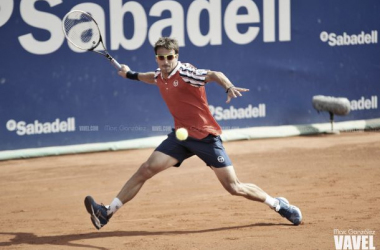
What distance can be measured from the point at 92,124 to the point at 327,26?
423cm

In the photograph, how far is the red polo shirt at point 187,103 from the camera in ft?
22.4

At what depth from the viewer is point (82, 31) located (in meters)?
7.98

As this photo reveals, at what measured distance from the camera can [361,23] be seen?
1265 centimetres

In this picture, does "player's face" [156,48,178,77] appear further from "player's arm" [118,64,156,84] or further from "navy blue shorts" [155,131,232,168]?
"navy blue shorts" [155,131,232,168]

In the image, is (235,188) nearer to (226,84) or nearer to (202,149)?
(202,149)

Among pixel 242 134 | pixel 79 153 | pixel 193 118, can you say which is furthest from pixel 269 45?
pixel 193 118

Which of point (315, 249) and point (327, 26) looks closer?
point (315, 249)

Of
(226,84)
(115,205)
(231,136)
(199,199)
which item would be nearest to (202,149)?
(226,84)

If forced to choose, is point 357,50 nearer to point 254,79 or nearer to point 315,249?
point 254,79

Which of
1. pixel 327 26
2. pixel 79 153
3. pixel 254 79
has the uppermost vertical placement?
pixel 327 26

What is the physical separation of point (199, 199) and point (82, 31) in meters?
2.27

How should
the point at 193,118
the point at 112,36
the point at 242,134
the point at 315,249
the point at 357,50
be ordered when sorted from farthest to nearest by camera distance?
the point at 357,50 < the point at 242,134 < the point at 112,36 < the point at 193,118 < the point at 315,249


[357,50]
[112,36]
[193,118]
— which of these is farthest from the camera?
[357,50]

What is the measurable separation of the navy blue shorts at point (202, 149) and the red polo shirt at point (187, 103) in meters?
0.06
